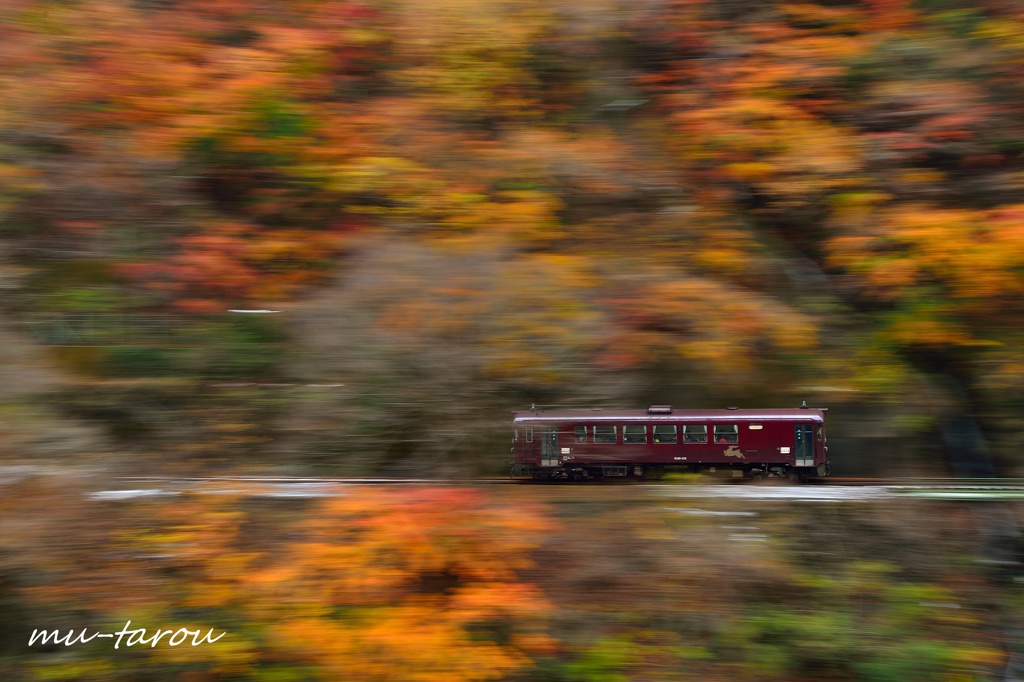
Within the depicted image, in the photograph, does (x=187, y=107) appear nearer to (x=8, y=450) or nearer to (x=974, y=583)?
(x=8, y=450)

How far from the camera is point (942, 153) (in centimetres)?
1026

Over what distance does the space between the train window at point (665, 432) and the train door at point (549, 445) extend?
1.43 metres

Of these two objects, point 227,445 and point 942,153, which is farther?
point 942,153

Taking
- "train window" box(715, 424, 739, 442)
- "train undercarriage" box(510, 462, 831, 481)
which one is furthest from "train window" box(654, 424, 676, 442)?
"train window" box(715, 424, 739, 442)

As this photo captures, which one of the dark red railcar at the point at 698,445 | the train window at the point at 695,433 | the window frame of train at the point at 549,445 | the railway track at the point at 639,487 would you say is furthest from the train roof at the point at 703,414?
the railway track at the point at 639,487

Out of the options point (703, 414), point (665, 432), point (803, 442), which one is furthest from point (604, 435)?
point (803, 442)

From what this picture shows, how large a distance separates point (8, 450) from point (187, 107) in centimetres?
567

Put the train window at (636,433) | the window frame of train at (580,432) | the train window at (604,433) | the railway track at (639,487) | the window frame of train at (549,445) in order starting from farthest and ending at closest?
1. the train window at (636,433)
2. the train window at (604,433)
3. the window frame of train at (580,432)
4. the window frame of train at (549,445)
5. the railway track at (639,487)

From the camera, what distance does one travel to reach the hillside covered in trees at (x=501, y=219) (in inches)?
352

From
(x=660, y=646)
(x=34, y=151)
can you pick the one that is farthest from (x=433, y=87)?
(x=660, y=646)

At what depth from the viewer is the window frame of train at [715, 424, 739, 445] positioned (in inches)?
396

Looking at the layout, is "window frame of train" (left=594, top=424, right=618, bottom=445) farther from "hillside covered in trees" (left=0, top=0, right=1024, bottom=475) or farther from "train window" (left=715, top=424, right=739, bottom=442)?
"train window" (left=715, top=424, right=739, bottom=442)

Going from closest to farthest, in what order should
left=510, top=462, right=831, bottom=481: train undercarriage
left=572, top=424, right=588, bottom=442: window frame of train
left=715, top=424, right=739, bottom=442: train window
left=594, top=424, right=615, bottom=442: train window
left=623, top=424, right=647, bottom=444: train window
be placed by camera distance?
left=572, top=424, right=588, bottom=442: window frame of train < left=594, top=424, right=615, bottom=442: train window < left=623, top=424, right=647, bottom=444: train window < left=510, top=462, right=831, bottom=481: train undercarriage < left=715, top=424, right=739, bottom=442: train window

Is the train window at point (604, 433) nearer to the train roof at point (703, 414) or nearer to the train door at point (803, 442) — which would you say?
the train roof at point (703, 414)
